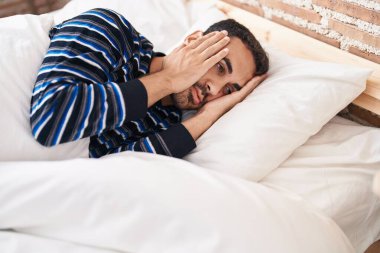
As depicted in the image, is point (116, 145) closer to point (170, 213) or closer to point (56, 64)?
point (56, 64)

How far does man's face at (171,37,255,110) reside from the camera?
1139mm

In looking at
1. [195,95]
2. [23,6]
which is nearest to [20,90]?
[195,95]

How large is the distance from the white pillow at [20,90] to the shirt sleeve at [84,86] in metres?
0.03

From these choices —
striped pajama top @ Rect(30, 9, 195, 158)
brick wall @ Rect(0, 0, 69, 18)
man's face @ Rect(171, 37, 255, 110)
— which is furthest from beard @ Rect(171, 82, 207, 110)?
brick wall @ Rect(0, 0, 69, 18)

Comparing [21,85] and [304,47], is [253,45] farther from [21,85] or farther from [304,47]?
[21,85]

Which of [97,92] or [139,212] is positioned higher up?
[97,92]

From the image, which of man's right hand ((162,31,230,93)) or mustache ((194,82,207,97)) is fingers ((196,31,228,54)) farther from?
mustache ((194,82,207,97))

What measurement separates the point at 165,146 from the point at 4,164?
0.41 metres

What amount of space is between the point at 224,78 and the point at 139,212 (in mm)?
551

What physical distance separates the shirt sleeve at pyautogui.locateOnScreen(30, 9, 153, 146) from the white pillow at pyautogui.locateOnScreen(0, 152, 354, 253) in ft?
0.37

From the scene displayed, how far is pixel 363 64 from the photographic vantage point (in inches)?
44.0

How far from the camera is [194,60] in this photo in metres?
1.10

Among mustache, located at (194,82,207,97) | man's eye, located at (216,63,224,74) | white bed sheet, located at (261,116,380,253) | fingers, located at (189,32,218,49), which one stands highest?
fingers, located at (189,32,218,49)

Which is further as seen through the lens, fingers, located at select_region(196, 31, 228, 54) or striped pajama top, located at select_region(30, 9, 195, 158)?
fingers, located at select_region(196, 31, 228, 54)
